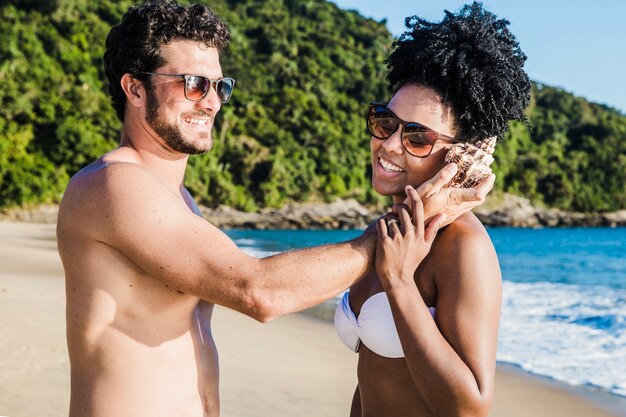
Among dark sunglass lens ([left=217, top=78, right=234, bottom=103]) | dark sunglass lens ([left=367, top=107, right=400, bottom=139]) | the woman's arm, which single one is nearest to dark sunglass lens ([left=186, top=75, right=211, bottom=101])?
dark sunglass lens ([left=217, top=78, right=234, bottom=103])

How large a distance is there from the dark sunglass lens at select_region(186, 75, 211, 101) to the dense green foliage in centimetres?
3664

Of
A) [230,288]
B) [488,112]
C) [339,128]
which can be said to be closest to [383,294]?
[230,288]

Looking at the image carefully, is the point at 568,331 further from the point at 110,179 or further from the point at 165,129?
the point at 110,179

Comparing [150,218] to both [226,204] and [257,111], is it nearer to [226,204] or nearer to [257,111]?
[226,204]

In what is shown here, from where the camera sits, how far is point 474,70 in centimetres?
228

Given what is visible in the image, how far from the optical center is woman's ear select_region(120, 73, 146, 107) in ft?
8.03

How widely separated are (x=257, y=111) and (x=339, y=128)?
413 inches

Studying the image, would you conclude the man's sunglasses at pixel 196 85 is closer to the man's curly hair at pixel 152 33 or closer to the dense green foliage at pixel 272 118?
the man's curly hair at pixel 152 33

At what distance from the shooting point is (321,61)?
80.1 m

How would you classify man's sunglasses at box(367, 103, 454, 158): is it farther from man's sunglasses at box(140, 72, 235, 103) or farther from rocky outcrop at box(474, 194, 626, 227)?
rocky outcrop at box(474, 194, 626, 227)

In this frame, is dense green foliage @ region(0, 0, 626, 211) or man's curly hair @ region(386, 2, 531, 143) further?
dense green foliage @ region(0, 0, 626, 211)

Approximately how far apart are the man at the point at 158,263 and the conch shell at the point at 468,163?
0.09m

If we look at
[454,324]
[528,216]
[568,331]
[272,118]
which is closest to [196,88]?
[454,324]

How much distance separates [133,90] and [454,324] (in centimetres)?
151
